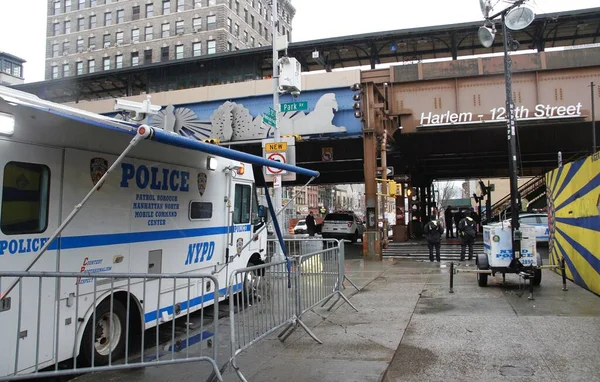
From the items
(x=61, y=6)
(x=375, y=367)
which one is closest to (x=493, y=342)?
(x=375, y=367)

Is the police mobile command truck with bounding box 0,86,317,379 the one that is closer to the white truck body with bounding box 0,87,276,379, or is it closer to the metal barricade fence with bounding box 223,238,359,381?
the white truck body with bounding box 0,87,276,379

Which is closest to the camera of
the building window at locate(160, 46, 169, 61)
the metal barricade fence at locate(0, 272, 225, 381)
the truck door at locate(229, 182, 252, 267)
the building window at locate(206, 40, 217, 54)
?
the metal barricade fence at locate(0, 272, 225, 381)

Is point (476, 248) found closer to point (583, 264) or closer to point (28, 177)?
point (583, 264)

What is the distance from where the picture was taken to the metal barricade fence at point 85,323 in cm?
384

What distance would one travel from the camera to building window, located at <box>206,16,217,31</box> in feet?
180

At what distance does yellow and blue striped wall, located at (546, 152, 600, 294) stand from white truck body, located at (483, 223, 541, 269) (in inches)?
35.4

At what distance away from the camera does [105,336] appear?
5.14 meters

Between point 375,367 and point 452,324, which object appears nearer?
point 375,367

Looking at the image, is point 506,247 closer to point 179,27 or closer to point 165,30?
point 179,27

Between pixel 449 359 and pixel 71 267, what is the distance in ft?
13.8

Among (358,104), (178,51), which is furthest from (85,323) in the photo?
(178,51)

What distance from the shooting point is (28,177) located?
4.30 m

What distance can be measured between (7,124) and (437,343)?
5.31 m

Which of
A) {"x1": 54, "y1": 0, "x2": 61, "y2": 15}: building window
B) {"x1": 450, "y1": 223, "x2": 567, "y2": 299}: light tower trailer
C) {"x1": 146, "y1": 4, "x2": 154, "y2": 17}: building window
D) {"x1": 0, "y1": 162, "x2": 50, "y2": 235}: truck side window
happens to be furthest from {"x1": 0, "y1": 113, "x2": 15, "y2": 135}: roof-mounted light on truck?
{"x1": 54, "y1": 0, "x2": 61, "y2": 15}: building window
